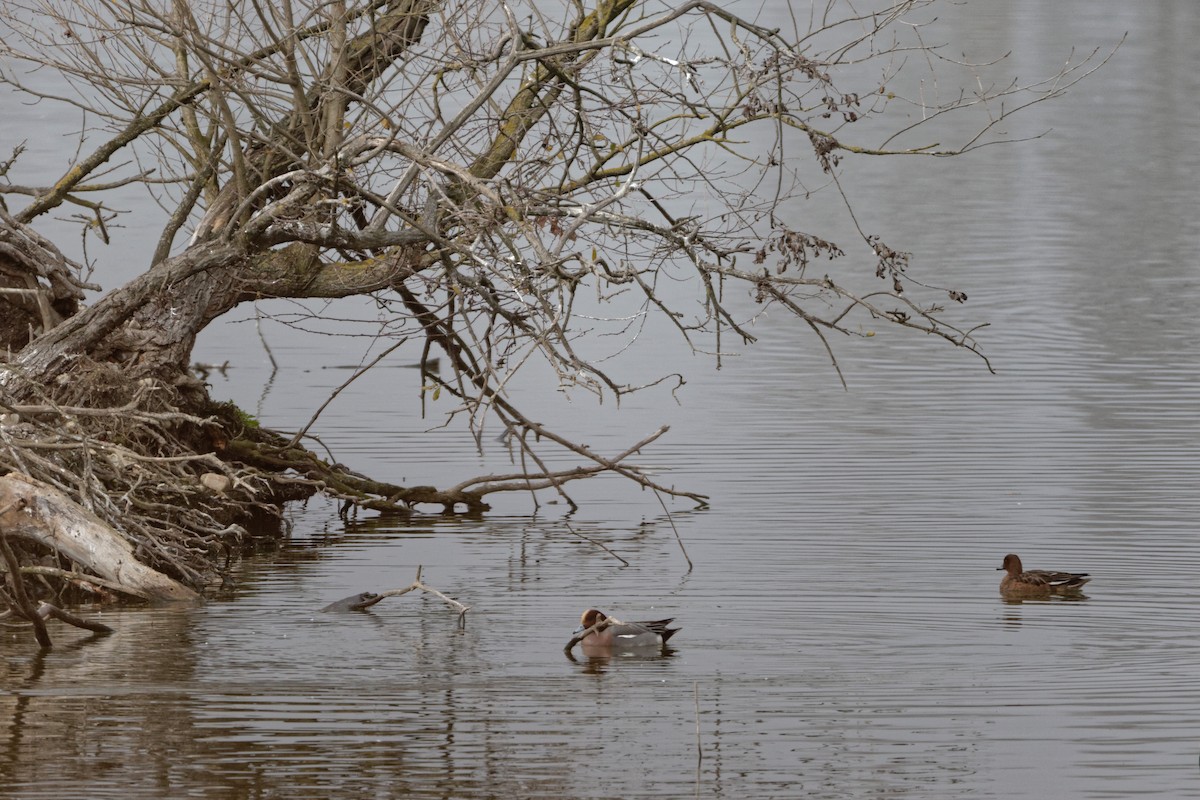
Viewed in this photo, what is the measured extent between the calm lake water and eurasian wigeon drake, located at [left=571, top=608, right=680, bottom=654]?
0.36ft

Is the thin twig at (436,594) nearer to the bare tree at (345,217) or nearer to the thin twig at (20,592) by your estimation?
the bare tree at (345,217)

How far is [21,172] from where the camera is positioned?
111 ft

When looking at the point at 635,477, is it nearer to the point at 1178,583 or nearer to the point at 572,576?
the point at 572,576

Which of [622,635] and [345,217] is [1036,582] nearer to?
[622,635]

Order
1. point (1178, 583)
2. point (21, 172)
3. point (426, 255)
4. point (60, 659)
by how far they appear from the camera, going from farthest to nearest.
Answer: point (21, 172)
point (426, 255)
point (1178, 583)
point (60, 659)

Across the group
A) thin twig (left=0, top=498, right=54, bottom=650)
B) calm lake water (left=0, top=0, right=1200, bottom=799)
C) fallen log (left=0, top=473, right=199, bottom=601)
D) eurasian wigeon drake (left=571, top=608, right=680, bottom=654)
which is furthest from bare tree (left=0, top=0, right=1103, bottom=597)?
eurasian wigeon drake (left=571, top=608, right=680, bottom=654)

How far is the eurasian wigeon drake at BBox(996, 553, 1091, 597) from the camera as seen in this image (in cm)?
1049

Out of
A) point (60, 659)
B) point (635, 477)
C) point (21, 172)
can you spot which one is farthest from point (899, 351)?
point (21, 172)

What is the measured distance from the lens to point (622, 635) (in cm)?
931

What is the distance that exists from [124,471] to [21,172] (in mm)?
24465

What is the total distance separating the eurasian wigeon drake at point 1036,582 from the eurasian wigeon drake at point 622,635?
2.16 metres

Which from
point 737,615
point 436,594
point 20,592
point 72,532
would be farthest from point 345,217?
point 20,592

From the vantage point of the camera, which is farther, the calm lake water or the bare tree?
the bare tree

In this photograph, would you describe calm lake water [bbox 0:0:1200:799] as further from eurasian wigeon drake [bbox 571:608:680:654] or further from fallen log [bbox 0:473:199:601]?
fallen log [bbox 0:473:199:601]
